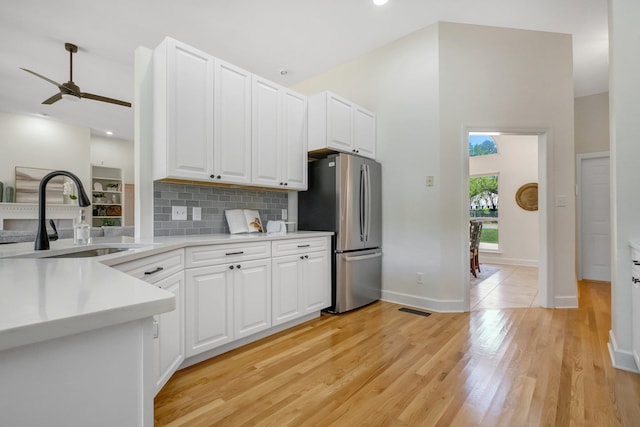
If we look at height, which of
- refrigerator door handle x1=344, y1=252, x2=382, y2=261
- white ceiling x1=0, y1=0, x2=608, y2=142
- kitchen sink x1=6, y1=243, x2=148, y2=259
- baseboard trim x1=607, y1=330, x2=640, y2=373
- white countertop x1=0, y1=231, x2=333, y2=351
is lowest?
baseboard trim x1=607, y1=330, x2=640, y2=373

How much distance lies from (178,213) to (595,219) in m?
6.08

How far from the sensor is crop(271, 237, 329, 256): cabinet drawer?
8.97 feet

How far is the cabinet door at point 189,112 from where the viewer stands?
2.36 metres

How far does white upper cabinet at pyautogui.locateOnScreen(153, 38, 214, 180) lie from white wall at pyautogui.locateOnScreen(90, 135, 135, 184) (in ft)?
22.5

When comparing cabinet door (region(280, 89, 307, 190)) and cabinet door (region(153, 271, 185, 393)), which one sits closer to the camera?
cabinet door (region(153, 271, 185, 393))

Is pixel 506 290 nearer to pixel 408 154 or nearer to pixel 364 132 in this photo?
pixel 408 154

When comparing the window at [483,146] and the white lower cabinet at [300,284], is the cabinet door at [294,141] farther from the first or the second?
the window at [483,146]

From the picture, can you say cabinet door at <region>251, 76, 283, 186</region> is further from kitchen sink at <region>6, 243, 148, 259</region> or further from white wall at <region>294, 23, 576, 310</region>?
white wall at <region>294, 23, 576, 310</region>

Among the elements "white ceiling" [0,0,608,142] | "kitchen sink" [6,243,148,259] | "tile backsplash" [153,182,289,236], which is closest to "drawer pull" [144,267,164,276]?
"kitchen sink" [6,243,148,259]

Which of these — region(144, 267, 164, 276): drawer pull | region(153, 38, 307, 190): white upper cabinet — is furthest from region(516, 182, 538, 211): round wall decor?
region(144, 267, 164, 276): drawer pull

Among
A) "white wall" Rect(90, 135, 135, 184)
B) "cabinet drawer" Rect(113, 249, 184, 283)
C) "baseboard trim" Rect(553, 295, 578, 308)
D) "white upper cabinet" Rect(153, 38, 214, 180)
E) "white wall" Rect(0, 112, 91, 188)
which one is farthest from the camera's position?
"white wall" Rect(90, 135, 135, 184)

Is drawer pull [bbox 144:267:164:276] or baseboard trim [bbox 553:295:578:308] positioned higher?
drawer pull [bbox 144:267:164:276]

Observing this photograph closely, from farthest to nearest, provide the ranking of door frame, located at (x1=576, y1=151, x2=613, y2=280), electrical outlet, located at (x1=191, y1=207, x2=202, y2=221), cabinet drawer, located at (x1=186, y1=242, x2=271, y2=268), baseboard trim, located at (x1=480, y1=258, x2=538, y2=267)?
1. baseboard trim, located at (x1=480, y1=258, x2=538, y2=267)
2. door frame, located at (x1=576, y1=151, x2=613, y2=280)
3. electrical outlet, located at (x1=191, y1=207, x2=202, y2=221)
4. cabinet drawer, located at (x1=186, y1=242, x2=271, y2=268)

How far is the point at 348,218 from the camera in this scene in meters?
3.33
